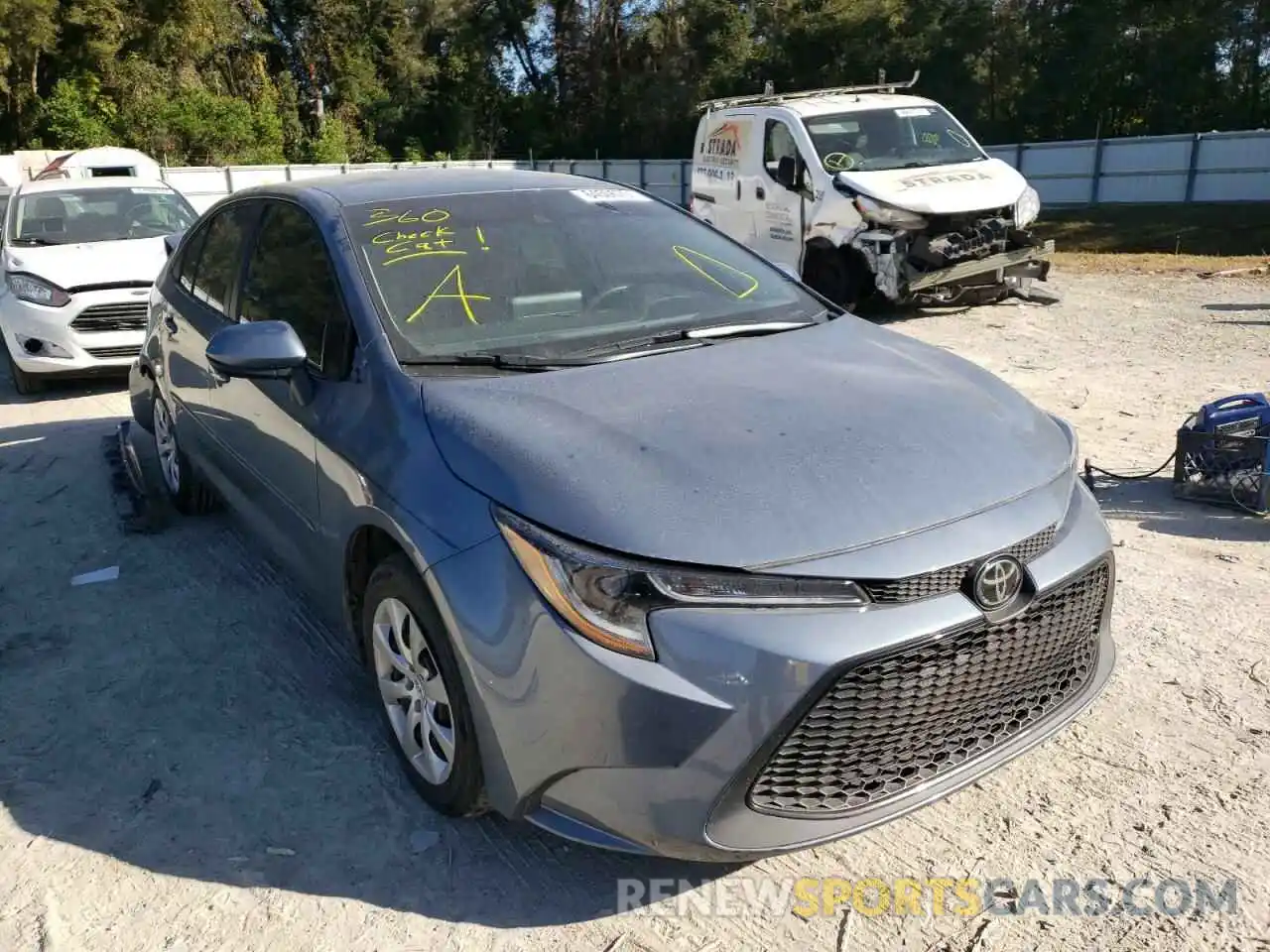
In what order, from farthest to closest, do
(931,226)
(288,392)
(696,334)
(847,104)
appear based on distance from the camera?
(847,104) < (931,226) < (288,392) < (696,334)

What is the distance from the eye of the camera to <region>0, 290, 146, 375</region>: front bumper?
26.8 ft

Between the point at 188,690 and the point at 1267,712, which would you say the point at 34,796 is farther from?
the point at 1267,712

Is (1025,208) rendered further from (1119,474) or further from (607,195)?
(607,195)

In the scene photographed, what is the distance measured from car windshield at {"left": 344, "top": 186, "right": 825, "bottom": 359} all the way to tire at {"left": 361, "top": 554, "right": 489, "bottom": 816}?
74cm

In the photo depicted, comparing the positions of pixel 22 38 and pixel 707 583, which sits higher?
pixel 22 38

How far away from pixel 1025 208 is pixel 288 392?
877 cm

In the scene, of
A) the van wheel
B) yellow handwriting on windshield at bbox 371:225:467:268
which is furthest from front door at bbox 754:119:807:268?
Answer: yellow handwriting on windshield at bbox 371:225:467:268

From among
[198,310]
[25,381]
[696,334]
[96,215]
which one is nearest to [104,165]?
[96,215]

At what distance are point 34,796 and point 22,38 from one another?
3602cm

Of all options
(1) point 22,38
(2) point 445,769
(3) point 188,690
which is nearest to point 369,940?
(2) point 445,769

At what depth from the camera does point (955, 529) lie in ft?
8.02

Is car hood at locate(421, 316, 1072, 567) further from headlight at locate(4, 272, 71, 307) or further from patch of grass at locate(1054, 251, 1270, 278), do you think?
patch of grass at locate(1054, 251, 1270, 278)

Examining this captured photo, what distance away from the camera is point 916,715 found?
243cm

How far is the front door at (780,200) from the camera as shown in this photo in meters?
10.8
